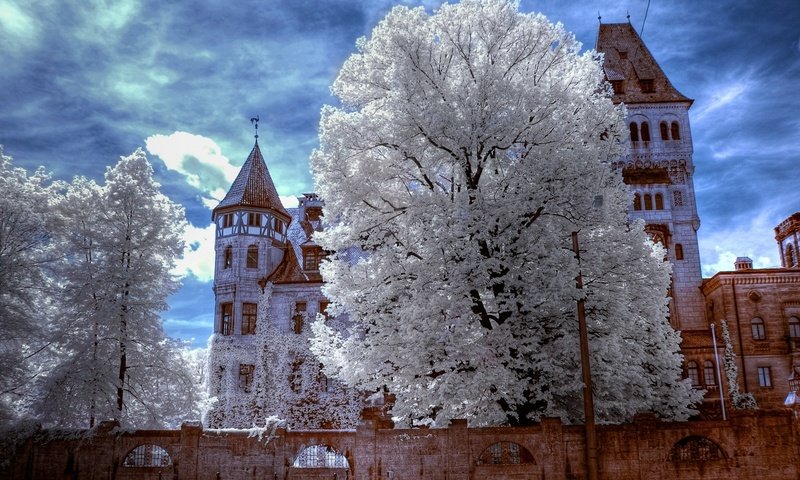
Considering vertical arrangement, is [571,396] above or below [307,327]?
below

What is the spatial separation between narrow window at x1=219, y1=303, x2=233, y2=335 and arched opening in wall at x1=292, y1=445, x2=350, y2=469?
19.7m

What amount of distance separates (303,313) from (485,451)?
2280cm

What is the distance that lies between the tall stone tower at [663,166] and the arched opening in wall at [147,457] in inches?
1357

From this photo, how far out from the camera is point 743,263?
147 ft

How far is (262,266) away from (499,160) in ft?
79.9

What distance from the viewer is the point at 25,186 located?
2461 cm

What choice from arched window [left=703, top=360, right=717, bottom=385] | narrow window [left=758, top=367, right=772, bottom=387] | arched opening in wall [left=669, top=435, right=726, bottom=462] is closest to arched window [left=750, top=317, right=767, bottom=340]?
narrow window [left=758, top=367, right=772, bottom=387]

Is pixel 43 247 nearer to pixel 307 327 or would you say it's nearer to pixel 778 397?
pixel 307 327

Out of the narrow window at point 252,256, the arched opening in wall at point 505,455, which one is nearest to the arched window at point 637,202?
the narrow window at point 252,256

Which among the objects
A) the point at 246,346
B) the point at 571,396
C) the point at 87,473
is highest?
the point at 246,346

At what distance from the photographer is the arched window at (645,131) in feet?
166

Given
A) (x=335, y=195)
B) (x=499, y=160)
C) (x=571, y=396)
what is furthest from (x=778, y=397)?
(x=335, y=195)

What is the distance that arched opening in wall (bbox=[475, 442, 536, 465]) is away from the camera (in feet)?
61.9

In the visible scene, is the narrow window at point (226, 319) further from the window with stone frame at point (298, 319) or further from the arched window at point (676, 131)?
the arched window at point (676, 131)
